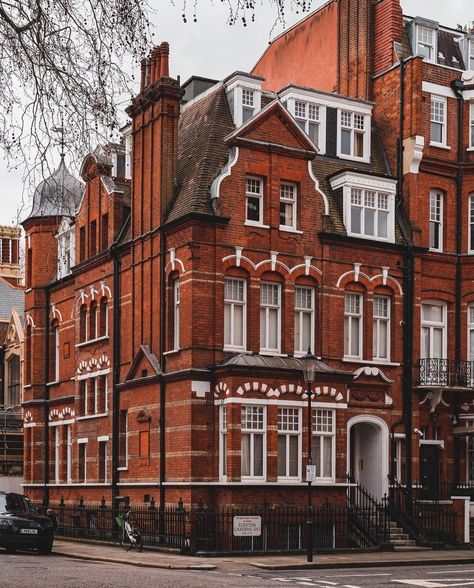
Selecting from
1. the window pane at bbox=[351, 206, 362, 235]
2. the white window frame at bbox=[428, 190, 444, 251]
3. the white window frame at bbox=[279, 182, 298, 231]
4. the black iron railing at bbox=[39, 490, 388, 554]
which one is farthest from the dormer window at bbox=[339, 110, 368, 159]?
the black iron railing at bbox=[39, 490, 388, 554]

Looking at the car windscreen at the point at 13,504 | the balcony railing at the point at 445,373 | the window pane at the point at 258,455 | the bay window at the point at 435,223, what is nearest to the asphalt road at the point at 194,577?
the car windscreen at the point at 13,504

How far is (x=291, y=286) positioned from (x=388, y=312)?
4.08 m

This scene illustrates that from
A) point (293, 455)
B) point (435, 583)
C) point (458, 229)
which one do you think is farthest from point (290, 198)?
point (435, 583)

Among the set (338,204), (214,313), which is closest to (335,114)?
(338,204)

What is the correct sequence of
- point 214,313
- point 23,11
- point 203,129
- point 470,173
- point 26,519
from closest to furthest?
point 23,11, point 26,519, point 214,313, point 203,129, point 470,173

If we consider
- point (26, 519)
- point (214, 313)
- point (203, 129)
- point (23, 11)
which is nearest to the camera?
point (23, 11)

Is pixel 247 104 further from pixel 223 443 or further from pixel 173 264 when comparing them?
pixel 223 443

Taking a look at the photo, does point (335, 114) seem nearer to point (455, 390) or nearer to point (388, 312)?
point (388, 312)

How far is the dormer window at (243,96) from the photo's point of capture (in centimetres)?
3528

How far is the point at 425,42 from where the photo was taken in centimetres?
3956

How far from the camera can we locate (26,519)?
28.4 meters

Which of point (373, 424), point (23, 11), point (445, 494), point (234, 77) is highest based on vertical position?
point (234, 77)

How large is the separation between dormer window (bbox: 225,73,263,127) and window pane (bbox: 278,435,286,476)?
10.1m

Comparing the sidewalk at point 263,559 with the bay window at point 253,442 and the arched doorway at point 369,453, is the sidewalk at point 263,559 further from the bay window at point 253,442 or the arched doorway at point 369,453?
the arched doorway at point 369,453
